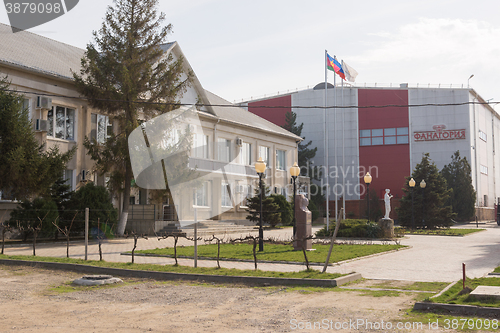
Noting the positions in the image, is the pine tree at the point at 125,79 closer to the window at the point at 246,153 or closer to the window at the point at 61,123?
the window at the point at 61,123

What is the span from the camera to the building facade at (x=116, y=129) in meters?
23.3

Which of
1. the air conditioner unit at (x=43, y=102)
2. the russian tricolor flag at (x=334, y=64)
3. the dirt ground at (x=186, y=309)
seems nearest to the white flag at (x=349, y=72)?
the russian tricolor flag at (x=334, y=64)

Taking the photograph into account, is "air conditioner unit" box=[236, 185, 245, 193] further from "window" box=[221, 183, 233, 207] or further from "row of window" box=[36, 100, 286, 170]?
"row of window" box=[36, 100, 286, 170]

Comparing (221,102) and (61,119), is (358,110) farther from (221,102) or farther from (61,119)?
(61,119)

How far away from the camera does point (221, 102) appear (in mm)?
42156

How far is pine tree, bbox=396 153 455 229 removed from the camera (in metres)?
34.7

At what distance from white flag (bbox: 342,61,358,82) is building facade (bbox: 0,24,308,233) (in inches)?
340

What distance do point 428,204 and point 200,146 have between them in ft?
57.3

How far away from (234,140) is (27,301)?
1176 inches

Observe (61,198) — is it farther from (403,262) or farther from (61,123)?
(403,262)

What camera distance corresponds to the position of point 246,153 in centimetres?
3988

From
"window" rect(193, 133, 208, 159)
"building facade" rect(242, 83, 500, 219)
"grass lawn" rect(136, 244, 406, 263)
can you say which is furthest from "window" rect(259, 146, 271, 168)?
"grass lawn" rect(136, 244, 406, 263)

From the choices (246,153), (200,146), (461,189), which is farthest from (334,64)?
(461,189)

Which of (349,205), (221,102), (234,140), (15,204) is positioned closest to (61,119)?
(15,204)
